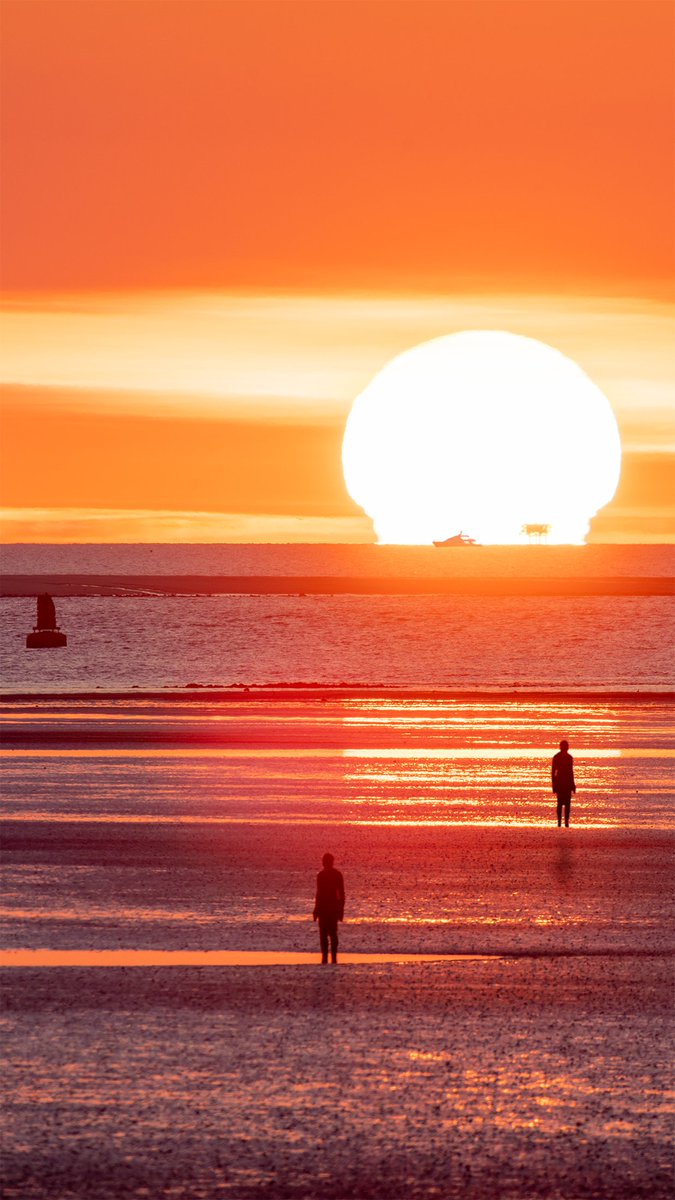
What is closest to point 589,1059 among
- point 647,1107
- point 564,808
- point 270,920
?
point 647,1107

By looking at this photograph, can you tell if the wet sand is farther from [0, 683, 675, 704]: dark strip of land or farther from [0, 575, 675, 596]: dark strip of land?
[0, 575, 675, 596]: dark strip of land

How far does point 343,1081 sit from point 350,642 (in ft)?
299

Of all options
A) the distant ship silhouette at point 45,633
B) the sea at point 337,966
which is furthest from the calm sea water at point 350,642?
the sea at point 337,966

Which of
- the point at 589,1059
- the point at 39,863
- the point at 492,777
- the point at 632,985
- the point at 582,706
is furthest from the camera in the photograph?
the point at 582,706

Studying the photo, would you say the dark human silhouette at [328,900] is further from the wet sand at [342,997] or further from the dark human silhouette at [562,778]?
the dark human silhouette at [562,778]

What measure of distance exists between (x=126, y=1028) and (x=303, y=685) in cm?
5334

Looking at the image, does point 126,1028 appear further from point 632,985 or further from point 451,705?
point 451,705

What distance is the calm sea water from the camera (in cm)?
7838

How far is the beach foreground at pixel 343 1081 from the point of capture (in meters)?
12.4

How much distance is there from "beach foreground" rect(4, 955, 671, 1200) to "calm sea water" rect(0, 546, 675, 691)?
168 ft

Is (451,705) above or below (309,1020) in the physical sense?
above

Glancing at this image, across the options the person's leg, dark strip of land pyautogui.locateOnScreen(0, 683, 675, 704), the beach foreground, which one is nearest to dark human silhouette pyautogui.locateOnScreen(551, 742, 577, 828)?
the beach foreground

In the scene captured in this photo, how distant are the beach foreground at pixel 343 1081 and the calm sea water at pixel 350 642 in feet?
168

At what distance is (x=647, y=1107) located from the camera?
13789 millimetres
